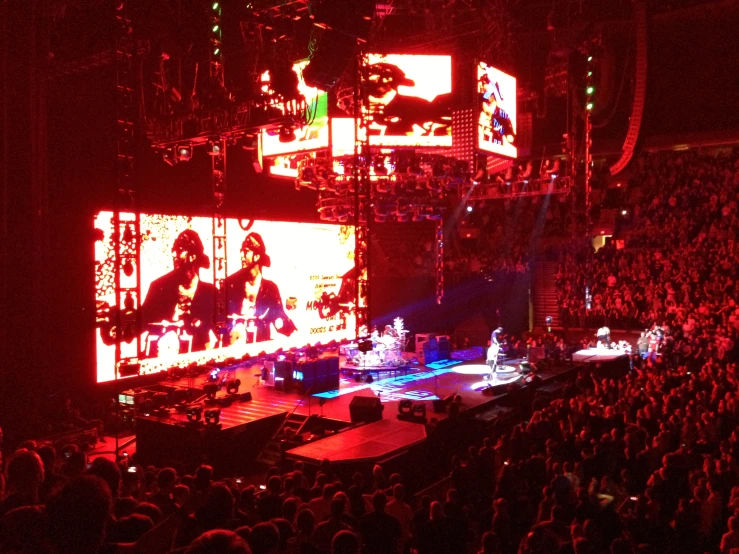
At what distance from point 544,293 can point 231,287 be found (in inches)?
471

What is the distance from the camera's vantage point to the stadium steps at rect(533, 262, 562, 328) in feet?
73.4

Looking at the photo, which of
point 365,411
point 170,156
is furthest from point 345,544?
point 170,156

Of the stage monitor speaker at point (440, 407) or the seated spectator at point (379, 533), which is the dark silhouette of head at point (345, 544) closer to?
the seated spectator at point (379, 533)

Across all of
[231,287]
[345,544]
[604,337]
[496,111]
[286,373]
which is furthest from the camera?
[604,337]

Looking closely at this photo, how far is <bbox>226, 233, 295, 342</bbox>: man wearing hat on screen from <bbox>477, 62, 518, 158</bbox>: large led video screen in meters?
7.52

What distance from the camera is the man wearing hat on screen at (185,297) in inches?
555

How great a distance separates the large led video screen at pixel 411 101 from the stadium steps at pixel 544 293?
1186 centimetres

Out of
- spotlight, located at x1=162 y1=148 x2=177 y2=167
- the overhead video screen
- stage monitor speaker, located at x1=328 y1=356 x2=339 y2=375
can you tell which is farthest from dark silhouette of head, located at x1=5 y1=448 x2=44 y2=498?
stage monitor speaker, located at x1=328 y1=356 x2=339 y2=375

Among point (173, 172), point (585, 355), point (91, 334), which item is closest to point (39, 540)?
point (91, 334)

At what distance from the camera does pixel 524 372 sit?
15.5 m

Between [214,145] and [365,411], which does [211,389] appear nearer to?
[365,411]

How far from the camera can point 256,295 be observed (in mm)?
16719

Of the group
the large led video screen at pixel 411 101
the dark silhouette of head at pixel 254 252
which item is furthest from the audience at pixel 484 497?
the dark silhouette of head at pixel 254 252

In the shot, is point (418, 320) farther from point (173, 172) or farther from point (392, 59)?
point (392, 59)
